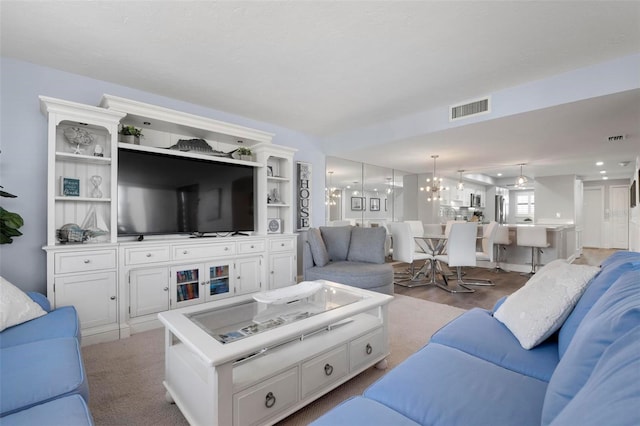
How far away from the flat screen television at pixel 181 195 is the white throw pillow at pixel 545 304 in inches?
121

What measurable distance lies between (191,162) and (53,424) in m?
2.86

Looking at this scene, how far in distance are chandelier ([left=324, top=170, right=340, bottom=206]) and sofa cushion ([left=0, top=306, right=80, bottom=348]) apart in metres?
4.09

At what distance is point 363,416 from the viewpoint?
0.99 m

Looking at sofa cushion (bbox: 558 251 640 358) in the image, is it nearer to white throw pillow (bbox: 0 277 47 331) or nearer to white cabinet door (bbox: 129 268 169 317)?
white throw pillow (bbox: 0 277 47 331)

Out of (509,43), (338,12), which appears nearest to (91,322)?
(338,12)

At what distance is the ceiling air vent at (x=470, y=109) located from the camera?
3.40m

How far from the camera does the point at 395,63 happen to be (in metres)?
2.71

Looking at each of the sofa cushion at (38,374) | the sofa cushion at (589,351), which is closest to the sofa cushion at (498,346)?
the sofa cushion at (589,351)

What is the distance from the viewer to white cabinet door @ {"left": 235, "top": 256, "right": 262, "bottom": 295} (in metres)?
3.60

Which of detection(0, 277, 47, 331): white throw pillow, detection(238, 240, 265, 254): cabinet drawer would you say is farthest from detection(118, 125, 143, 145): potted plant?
detection(0, 277, 47, 331): white throw pillow

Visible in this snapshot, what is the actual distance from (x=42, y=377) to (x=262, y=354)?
937mm

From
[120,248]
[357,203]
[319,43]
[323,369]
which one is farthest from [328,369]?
[357,203]

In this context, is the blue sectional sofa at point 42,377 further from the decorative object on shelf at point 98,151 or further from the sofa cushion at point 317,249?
the sofa cushion at point 317,249

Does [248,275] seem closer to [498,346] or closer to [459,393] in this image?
[498,346]
